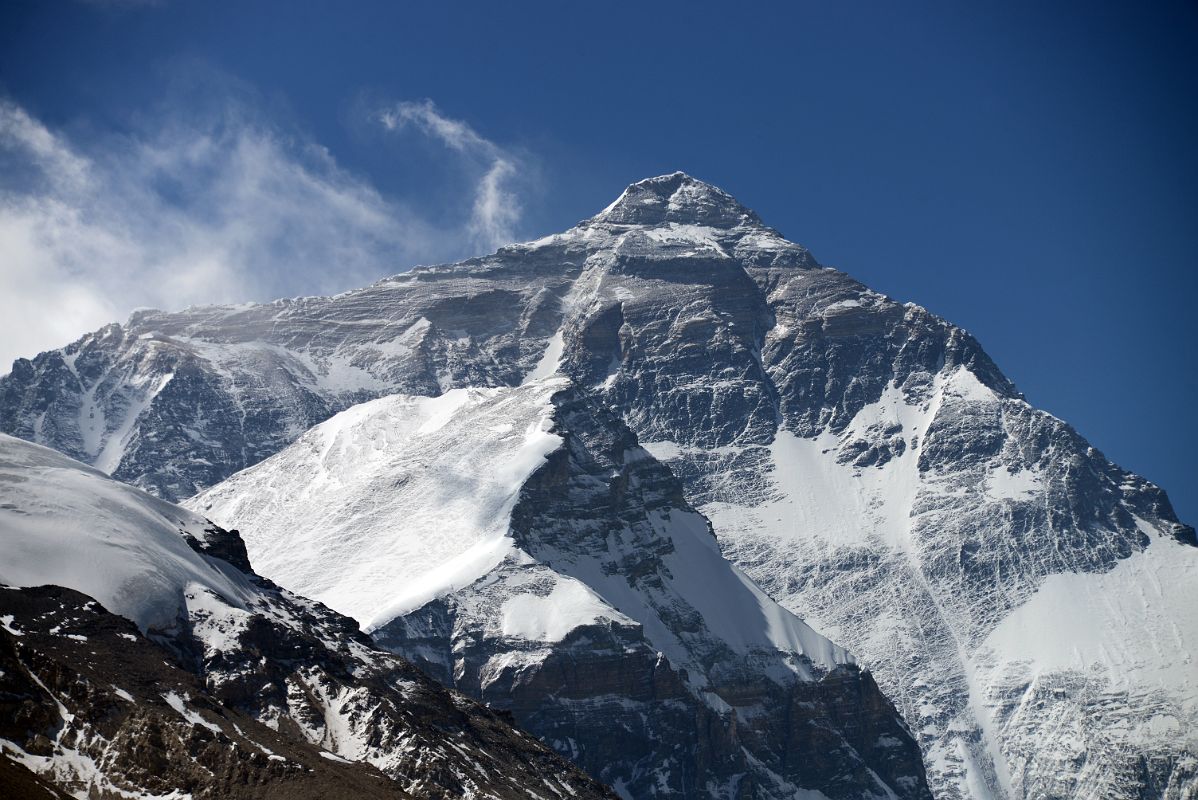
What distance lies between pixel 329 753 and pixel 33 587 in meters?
32.9

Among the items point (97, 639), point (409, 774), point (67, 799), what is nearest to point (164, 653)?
point (97, 639)

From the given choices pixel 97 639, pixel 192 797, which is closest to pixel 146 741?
pixel 192 797

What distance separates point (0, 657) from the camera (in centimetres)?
17000

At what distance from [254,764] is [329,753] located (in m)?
20.0

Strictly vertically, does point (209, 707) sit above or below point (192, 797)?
above

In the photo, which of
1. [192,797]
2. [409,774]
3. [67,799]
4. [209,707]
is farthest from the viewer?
[409,774]

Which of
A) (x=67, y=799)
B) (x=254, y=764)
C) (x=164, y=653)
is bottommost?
(x=67, y=799)

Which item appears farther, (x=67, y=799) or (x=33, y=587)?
(x=33, y=587)

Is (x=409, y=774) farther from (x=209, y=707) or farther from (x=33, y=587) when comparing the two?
(x=33, y=587)

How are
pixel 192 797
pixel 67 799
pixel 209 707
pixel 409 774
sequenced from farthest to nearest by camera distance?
pixel 409 774, pixel 209 707, pixel 192 797, pixel 67 799

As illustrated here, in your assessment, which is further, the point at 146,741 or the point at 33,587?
the point at 33,587

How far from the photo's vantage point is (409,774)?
7805 inches

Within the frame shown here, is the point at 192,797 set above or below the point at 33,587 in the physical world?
below

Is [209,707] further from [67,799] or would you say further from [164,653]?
[67,799]
